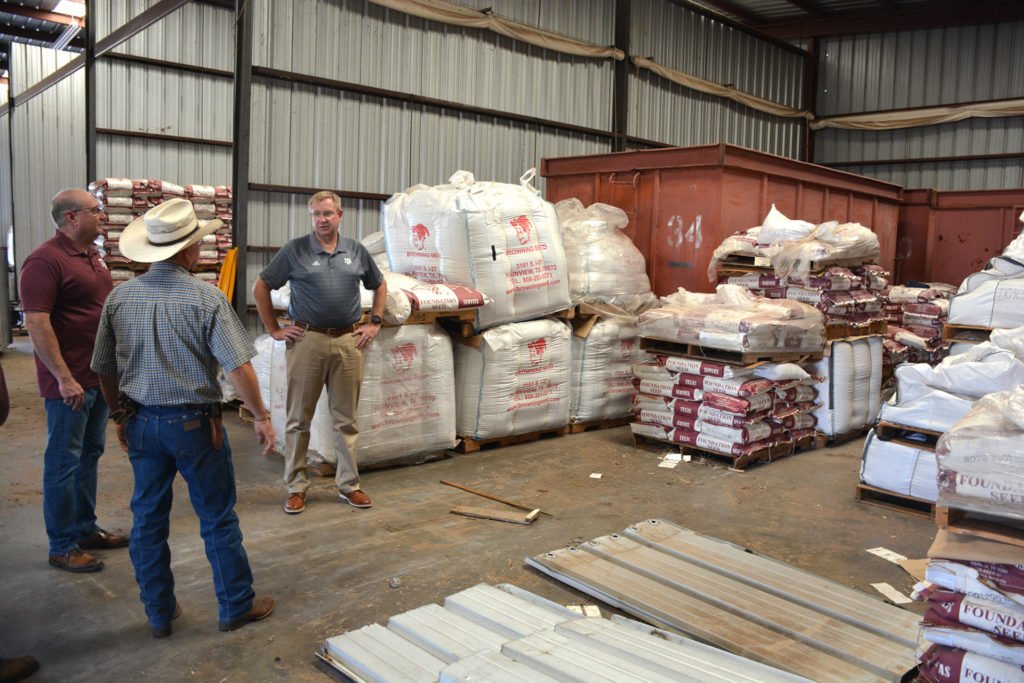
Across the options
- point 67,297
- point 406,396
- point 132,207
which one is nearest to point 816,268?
point 406,396

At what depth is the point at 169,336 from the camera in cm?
334

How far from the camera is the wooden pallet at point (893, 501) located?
18.3 ft

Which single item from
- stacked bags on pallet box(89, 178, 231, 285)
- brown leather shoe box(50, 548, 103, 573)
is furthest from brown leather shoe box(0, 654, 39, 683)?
stacked bags on pallet box(89, 178, 231, 285)

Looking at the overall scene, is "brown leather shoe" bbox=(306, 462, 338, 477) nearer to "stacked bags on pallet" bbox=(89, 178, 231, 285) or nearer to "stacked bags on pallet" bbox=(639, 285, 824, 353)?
"stacked bags on pallet" bbox=(639, 285, 824, 353)

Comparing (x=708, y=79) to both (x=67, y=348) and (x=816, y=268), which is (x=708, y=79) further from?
(x=67, y=348)

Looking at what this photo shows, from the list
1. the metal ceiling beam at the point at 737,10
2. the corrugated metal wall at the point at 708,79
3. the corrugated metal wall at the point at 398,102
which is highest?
the metal ceiling beam at the point at 737,10

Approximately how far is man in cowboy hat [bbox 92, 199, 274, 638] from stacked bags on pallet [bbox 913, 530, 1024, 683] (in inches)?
110

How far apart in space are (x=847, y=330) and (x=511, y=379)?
3.37 metres

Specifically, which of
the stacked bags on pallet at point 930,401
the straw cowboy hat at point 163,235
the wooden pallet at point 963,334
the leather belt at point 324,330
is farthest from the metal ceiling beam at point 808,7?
the straw cowboy hat at point 163,235

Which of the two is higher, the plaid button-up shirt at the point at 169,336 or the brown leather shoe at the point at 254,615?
the plaid button-up shirt at the point at 169,336

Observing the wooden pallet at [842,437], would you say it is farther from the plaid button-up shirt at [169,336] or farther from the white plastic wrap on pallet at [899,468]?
the plaid button-up shirt at [169,336]

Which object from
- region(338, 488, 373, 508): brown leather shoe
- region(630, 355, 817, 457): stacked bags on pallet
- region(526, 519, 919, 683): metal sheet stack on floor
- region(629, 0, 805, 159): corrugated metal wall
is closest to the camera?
region(526, 519, 919, 683): metal sheet stack on floor

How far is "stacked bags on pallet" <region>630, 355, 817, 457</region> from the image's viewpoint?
6637 mm

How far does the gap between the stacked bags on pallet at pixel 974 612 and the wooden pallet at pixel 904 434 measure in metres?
2.75
